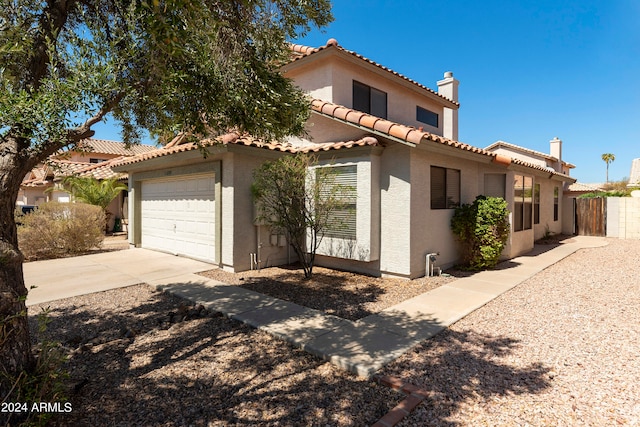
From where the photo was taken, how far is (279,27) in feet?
19.8

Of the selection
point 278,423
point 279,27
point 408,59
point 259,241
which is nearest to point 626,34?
point 408,59

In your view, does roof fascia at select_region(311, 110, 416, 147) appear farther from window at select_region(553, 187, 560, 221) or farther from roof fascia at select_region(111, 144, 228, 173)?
window at select_region(553, 187, 560, 221)

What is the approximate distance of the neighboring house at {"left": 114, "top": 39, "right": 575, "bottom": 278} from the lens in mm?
8555

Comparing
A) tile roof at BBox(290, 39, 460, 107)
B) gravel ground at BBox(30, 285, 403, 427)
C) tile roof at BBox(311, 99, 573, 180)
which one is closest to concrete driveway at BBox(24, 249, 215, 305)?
gravel ground at BBox(30, 285, 403, 427)

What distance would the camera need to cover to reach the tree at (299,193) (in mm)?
8127

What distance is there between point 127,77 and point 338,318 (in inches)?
198

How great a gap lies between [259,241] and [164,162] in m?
4.80

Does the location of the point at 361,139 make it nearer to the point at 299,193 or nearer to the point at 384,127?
the point at 384,127

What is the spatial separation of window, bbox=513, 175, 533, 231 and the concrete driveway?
1113 cm

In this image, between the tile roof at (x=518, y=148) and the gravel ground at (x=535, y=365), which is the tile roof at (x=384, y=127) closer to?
the gravel ground at (x=535, y=365)

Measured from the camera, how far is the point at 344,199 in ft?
29.7

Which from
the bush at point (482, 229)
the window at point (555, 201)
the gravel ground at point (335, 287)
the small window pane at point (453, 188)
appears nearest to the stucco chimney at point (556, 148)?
the window at point (555, 201)

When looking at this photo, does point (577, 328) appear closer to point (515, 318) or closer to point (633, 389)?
point (515, 318)

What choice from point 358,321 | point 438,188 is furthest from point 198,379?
point 438,188
